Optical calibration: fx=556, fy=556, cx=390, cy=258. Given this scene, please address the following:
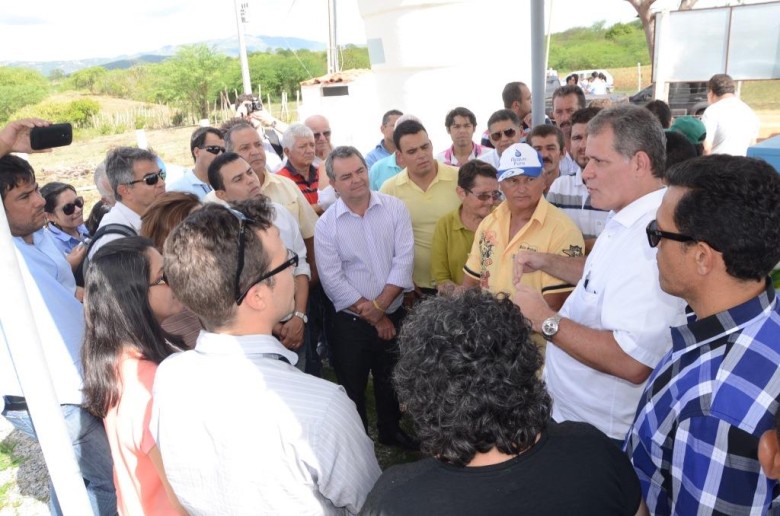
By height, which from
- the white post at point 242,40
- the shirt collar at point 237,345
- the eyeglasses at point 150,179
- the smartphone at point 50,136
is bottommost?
the shirt collar at point 237,345

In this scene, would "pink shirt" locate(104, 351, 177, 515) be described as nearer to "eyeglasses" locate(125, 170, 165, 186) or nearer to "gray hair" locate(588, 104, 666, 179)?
"eyeglasses" locate(125, 170, 165, 186)

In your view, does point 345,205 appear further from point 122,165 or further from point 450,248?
point 122,165

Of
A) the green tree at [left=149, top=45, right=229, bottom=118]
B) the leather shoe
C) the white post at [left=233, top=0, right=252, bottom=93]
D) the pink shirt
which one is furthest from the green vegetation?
the pink shirt

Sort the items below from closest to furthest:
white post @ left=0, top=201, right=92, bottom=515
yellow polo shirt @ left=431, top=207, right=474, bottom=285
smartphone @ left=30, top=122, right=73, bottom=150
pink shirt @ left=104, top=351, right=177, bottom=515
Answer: white post @ left=0, top=201, right=92, bottom=515
pink shirt @ left=104, top=351, right=177, bottom=515
smartphone @ left=30, top=122, right=73, bottom=150
yellow polo shirt @ left=431, top=207, right=474, bottom=285

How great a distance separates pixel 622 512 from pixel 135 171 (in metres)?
3.07

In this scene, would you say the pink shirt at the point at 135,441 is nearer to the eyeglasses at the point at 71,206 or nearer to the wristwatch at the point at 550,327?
the wristwatch at the point at 550,327

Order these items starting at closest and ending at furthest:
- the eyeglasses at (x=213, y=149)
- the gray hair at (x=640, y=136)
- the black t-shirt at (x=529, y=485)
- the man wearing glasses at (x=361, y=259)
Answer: the black t-shirt at (x=529, y=485)
the gray hair at (x=640, y=136)
the man wearing glasses at (x=361, y=259)
the eyeglasses at (x=213, y=149)

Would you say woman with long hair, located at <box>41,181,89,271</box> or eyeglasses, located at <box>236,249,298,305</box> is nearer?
eyeglasses, located at <box>236,249,298,305</box>

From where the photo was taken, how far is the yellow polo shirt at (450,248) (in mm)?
3473

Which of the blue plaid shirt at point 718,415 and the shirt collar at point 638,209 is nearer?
the blue plaid shirt at point 718,415

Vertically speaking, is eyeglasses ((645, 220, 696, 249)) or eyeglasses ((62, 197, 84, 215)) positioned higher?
eyeglasses ((645, 220, 696, 249))

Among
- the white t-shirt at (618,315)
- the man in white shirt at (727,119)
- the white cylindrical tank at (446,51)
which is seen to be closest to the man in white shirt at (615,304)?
the white t-shirt at (618,315)

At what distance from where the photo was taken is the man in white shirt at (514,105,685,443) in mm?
1847

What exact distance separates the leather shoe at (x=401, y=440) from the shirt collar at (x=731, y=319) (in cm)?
262
